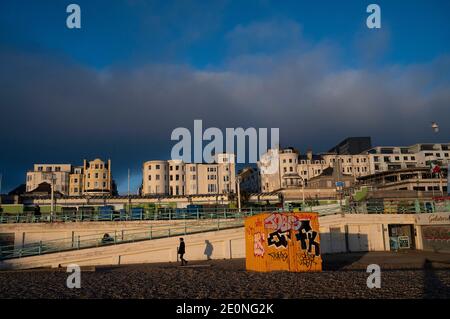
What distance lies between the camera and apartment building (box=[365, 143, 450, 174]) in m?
117

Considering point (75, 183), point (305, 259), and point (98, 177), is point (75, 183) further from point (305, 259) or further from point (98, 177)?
point (305, 259)

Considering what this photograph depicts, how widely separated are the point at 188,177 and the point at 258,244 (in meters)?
91.2

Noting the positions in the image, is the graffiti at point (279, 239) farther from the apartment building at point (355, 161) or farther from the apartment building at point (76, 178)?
the apartment building at point (76, 178)

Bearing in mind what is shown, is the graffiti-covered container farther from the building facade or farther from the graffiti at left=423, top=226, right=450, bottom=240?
the building facade

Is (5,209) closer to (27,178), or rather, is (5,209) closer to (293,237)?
(293,237)

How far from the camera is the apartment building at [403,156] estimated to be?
117188 millimetres

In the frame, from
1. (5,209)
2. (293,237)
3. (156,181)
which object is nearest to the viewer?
(293,237)

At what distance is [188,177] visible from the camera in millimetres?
110875

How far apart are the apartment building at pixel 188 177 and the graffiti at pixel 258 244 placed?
8520 cm

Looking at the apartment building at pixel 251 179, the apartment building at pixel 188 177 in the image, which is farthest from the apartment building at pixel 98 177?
the apartment building at pixel 251 179

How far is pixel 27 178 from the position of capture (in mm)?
122750

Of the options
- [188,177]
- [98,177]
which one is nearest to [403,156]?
[188,177]
